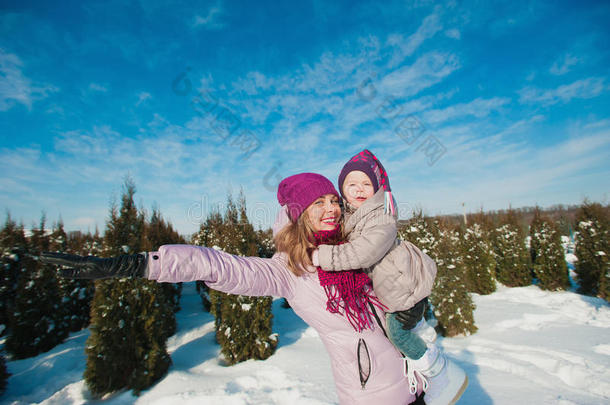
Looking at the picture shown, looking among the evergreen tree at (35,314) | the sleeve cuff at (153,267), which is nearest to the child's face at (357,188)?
the sleeve cuff at (153,267)

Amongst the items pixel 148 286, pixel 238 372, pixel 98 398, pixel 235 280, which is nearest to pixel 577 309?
pixel 238 372

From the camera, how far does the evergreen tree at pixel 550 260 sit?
9.23 meters

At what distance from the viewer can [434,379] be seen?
173 cm

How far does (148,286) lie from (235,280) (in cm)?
428

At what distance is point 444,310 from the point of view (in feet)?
20.0

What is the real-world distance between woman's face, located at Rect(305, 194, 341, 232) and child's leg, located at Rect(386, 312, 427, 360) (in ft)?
2.16

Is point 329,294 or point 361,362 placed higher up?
point 329,294

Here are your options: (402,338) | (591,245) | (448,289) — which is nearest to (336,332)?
(402,338)

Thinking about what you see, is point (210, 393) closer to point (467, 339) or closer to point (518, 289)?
point (467, 339)

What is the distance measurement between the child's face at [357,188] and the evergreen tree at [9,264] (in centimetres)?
820

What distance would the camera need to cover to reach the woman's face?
1.80 meters

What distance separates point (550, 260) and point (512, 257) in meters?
1.37

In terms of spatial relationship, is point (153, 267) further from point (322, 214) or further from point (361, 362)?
point (361, 362)

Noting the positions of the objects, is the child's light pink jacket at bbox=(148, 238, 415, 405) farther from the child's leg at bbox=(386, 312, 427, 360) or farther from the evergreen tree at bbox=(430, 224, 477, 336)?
the evergreen tree at bbox=(430, 224, 477, 336)
